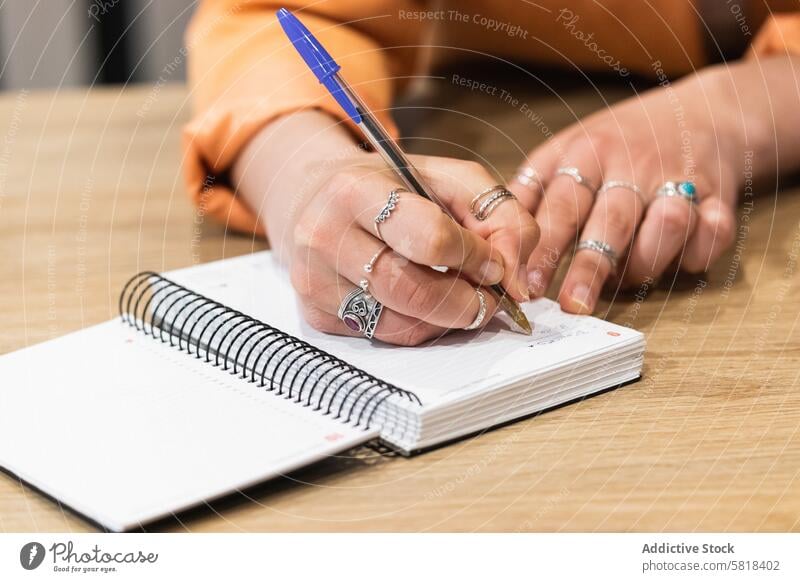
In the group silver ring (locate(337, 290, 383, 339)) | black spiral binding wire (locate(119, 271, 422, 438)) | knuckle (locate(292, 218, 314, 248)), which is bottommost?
black spiral binding wire (locate(119, 271, 422, 438))

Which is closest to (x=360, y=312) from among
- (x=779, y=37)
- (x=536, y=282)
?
(x=536, y=282)

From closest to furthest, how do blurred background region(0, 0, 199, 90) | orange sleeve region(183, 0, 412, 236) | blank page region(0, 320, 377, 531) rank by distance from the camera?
blank page region(0, 320, 377, 531) → orange sleeve region(183, 0, 412, 236) → blurred background region(0, 0, 199, 90)

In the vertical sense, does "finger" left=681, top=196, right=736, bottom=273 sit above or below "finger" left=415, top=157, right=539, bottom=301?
above

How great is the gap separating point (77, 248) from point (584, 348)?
42 cm

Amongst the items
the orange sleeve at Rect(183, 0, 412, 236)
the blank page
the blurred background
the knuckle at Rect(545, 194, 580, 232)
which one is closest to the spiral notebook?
the blank page

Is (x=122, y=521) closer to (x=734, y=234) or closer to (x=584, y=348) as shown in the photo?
(x=584, y=348)

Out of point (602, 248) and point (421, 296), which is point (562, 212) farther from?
point (421, 296)

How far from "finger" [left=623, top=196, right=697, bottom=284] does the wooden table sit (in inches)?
0.7

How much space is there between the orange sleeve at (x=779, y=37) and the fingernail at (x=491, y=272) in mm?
515

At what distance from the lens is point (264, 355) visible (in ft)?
1.74

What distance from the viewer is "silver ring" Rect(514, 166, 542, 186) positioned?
2.35 ft

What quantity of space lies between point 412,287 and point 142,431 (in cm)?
15

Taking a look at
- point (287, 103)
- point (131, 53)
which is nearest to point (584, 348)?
point (287, 103)

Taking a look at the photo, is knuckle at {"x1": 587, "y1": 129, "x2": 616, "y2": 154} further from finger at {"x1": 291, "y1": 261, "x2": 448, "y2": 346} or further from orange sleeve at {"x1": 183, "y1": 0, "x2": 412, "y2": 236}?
finger at {"x1": 291, "y1": 261, "x2": 448, "y2": 346}
